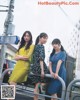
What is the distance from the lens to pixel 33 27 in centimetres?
381

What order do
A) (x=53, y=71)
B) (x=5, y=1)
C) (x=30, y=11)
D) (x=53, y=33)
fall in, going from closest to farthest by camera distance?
(x=53, y=71) → (x=53, y=33) → (x=30, y=11) → (x=5, y=1)

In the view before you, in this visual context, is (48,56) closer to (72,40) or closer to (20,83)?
(20,83)

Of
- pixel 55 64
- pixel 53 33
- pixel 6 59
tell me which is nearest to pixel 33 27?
pixel 53 33

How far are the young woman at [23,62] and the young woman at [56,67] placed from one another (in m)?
0.22

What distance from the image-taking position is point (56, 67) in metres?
2.83

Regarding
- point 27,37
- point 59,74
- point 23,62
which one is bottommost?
point 59,74

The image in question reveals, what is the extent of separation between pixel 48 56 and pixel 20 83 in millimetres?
373

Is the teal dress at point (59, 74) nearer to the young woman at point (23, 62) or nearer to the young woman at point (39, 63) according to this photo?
the young woman at point (39, 63)

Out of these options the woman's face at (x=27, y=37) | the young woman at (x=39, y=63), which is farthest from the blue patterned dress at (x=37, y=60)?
the woman's face at (x=27, y=37)

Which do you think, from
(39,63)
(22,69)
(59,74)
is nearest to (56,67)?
(59,74)

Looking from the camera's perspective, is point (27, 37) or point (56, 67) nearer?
point (56, 67)

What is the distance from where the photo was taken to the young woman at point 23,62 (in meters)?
2.96

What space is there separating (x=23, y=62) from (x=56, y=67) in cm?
34

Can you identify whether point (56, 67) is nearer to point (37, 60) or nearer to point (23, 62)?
point (37, 60)
